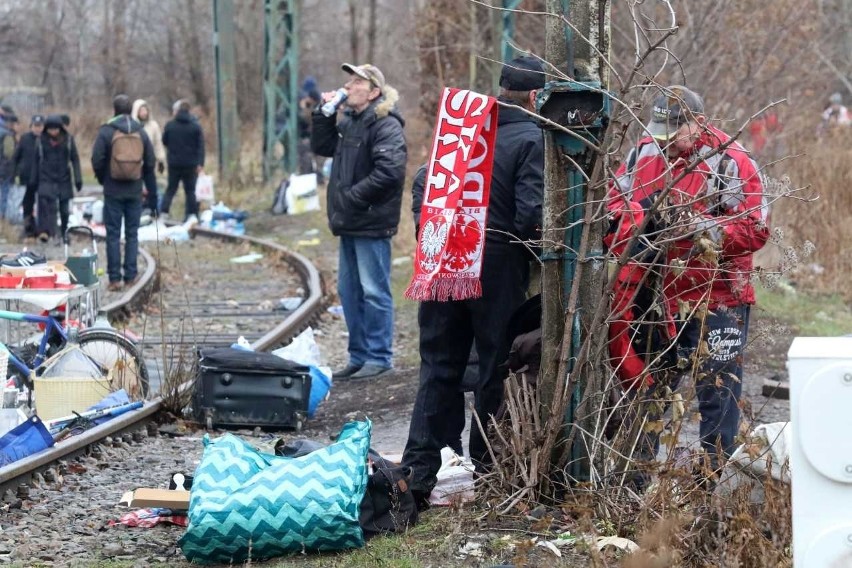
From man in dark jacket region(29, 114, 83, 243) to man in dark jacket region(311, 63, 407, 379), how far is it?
35.0 ft

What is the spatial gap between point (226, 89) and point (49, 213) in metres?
7.82

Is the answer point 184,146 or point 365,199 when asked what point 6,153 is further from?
point 365,199

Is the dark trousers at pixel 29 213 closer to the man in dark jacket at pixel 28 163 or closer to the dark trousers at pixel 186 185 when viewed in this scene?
the man in dark jacket at pixel 28 163

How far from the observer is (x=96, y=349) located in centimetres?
916

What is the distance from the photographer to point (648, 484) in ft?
17.3

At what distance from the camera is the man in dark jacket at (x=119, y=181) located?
15.3m

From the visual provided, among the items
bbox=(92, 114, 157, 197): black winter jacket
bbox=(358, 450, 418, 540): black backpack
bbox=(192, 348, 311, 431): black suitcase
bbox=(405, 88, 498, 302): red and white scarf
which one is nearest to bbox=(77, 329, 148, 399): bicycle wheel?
bbox=(192, 348, 311, 431): black suitcase

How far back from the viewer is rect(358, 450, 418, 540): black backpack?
537 cm

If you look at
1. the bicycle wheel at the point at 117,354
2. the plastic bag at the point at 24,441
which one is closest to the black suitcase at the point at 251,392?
the bicycle wheel at the point at 117,354

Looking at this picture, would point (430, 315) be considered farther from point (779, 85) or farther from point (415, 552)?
point (779, 85)

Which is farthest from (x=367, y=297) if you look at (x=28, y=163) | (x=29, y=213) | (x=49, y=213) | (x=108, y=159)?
(x=29, y=213)

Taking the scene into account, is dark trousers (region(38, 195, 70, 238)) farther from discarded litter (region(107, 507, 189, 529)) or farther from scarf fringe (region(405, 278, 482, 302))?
scarf fringe (region(405, 278, 482, 302))

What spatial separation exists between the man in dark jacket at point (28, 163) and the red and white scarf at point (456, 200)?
15.9 m

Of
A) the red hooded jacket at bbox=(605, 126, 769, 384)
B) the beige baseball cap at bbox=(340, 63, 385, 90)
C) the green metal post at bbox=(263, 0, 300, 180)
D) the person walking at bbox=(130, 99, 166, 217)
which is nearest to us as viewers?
the red hooded jacket at bbox=(605, 126, 769, 384)
